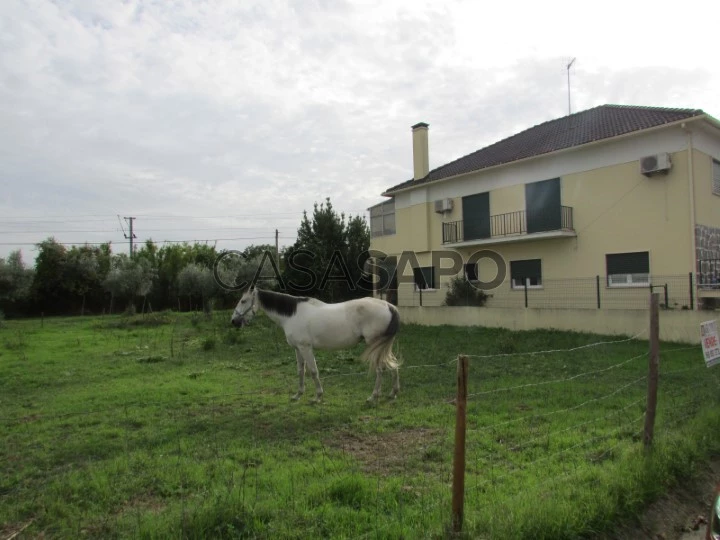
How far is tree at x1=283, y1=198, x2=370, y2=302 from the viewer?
2628 centimetres

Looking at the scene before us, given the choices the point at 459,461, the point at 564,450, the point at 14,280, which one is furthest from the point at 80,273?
the point at 459,461

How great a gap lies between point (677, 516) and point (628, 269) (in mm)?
13480

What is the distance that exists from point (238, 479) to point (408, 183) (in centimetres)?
2045

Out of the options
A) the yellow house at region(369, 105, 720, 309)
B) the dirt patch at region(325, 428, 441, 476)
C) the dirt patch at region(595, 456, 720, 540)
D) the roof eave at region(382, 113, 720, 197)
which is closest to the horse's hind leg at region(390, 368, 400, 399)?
the dirt patch at region(325, 428, 441, 476)

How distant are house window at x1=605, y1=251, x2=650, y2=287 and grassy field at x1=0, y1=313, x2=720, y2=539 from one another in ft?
20.5

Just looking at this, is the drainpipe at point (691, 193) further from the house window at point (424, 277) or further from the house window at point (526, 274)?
the house window at point (424, 277)

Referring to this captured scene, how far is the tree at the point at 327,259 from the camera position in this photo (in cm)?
2628

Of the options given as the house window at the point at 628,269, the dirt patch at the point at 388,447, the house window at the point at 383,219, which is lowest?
the dirt patch at the point at 388,447

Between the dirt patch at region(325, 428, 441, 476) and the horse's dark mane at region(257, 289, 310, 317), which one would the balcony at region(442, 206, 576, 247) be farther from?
the dirt patch at region(325, 428, 441, 476)

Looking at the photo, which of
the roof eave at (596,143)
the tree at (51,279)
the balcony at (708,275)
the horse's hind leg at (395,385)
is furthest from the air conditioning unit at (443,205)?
the tree at (51,279)

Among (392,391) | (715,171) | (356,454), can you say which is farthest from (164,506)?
(715,171)

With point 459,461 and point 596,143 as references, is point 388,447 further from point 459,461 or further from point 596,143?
point 596,143

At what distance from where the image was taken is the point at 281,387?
8398 mm

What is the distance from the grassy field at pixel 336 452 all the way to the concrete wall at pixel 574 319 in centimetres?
342
